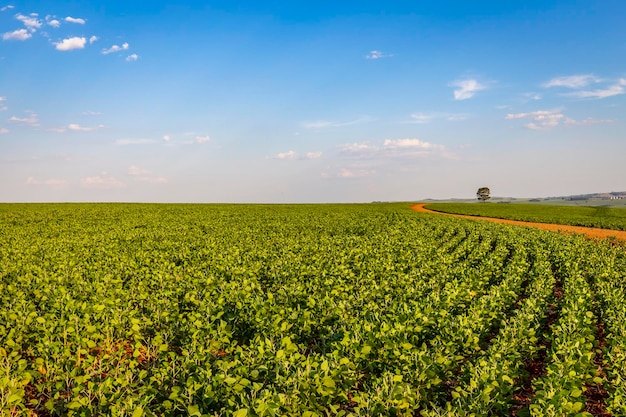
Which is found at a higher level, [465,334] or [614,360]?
[465,334]

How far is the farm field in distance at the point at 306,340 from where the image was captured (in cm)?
583

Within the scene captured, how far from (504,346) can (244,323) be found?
17.5 ft

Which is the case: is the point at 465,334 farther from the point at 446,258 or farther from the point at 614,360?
the point at 446,258

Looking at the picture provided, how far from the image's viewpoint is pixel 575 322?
28.8 feet

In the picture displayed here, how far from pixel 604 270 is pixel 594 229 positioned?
3533 cm

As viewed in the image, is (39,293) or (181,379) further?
(39,293)

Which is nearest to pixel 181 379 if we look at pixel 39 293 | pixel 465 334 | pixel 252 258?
pixel 465 334

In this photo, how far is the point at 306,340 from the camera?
9516 millimetres

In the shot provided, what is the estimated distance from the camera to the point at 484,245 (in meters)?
22.1

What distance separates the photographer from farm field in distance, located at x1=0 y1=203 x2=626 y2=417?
583cm

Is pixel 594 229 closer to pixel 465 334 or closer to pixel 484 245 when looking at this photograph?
pixel 484 245

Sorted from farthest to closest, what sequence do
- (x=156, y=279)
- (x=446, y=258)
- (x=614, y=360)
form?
(x=446, y=258) < (x=156, y=279) < (x=614, y=360)

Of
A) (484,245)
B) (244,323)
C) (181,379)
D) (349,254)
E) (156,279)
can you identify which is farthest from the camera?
(484,245)

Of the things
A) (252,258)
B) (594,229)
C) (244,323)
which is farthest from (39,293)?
(594,229)
